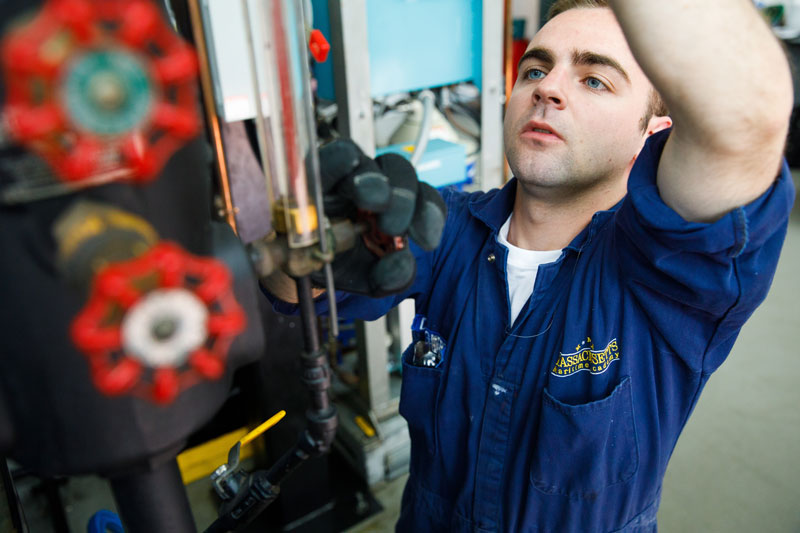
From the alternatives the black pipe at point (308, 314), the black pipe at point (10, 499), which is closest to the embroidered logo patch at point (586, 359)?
the black pipe at point (308, 314)

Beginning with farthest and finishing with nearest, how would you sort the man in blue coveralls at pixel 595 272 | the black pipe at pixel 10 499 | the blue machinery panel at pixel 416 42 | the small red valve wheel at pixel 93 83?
1. the blue machinery panel at pixel 416 42
2. the black pipe at pixel 10 499
3. the man in blue coveralls at pixel 595 272
4. the small red valve wheel at pixel 93 83

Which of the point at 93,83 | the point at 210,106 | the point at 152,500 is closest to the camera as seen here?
the point at 93,83

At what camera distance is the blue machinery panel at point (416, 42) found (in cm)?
140

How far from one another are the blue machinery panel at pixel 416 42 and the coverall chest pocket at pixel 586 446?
0.99m

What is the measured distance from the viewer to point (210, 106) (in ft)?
4.07

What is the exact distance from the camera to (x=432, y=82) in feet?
4.97

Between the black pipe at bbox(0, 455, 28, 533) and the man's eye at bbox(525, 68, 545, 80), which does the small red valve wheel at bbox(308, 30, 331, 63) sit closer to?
the man's eye at bbox(525, 68, 545, 80)

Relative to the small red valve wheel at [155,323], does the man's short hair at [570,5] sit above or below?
above

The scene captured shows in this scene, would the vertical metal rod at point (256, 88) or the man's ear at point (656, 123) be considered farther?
the man's ear at point (656, 123)

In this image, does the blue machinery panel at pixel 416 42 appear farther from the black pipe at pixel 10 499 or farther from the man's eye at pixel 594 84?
the black pipe at pixel 10 499

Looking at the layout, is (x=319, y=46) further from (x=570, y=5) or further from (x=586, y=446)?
(x=586, y=446)

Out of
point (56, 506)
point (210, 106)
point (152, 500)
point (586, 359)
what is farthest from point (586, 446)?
point (56, 506)

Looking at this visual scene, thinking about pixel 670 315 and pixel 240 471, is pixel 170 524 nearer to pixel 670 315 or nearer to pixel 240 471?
pixel 240 471

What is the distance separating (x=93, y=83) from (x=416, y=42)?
4.28 feet
